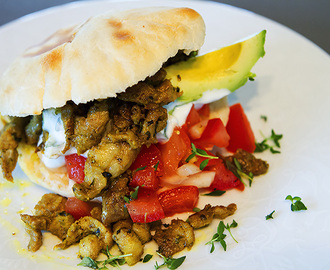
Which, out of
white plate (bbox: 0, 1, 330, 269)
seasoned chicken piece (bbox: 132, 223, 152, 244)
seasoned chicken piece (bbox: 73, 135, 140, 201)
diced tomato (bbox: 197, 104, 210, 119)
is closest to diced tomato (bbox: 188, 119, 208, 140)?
diced tomato (bbox: 197, 104, 210, 119)

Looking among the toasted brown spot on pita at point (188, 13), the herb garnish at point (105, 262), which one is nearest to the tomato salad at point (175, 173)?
the herb garnish at point (105, 262)

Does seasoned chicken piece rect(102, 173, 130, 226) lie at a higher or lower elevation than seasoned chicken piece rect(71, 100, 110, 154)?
lower

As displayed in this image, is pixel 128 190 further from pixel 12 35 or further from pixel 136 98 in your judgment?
pixel 12 35

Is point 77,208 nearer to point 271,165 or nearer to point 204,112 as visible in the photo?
point 204,112

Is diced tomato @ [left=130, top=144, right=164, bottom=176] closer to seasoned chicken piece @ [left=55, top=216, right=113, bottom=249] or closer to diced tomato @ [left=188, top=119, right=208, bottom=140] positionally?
Answer: diced tomato @ [left=188, top=119, right=208, bottom=140]

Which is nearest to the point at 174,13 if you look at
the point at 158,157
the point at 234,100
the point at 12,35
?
the point at 158,157
